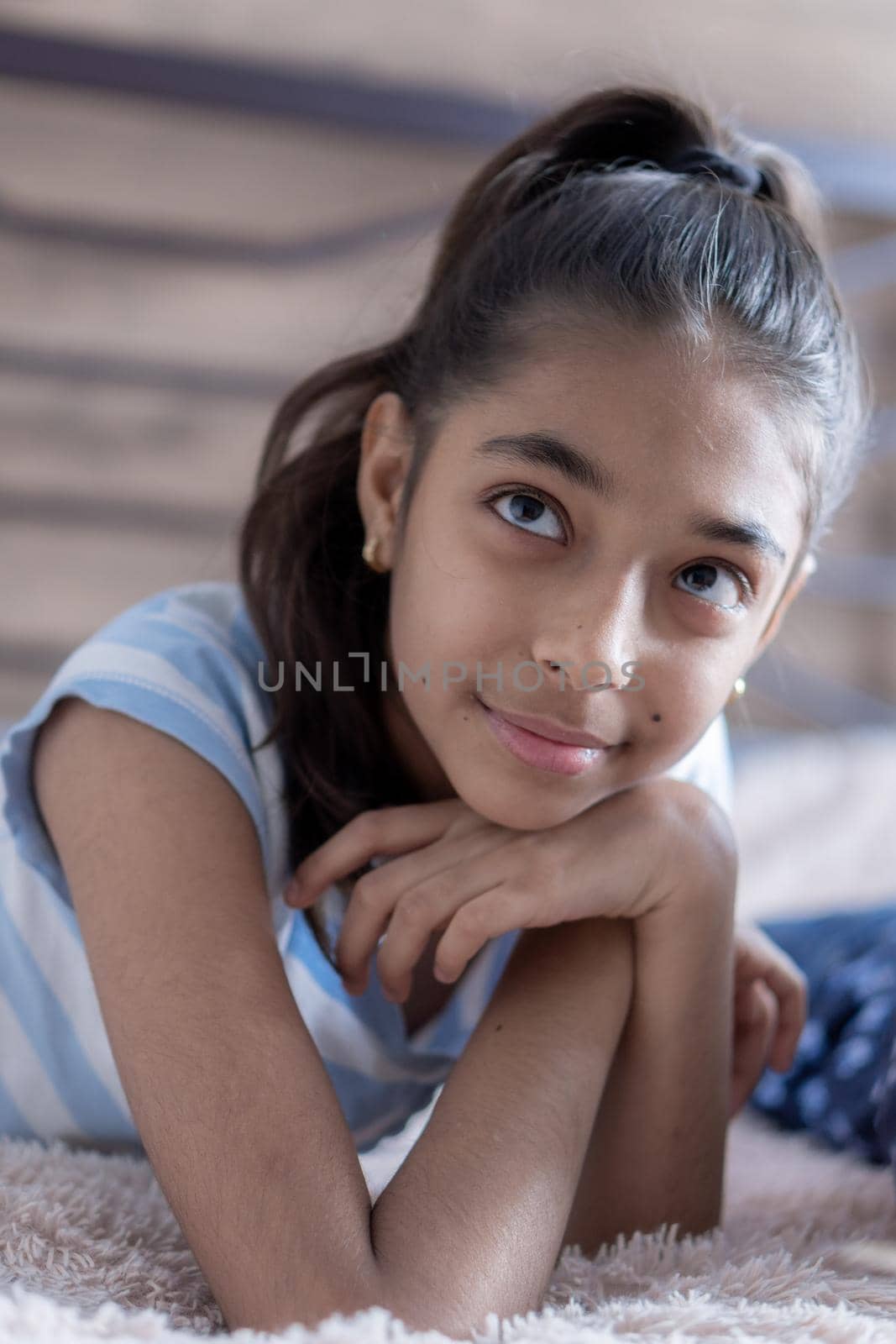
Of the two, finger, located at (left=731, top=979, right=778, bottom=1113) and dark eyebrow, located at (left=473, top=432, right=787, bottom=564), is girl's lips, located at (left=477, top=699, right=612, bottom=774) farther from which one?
finger, located at (left=731, top=979, right=778, bottom=1113)

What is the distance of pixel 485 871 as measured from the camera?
84 cm

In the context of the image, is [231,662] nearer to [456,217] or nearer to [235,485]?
[456,217]

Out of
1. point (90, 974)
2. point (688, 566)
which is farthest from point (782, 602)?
point (90, 974)

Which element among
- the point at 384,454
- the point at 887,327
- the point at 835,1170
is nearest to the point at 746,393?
the point at 384,454

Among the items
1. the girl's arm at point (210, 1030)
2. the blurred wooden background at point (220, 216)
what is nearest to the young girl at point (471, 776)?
the girl's arm at point (210, 1030)

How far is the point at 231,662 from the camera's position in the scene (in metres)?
0.95

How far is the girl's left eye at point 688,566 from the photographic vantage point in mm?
799

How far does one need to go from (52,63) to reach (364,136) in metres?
0.57

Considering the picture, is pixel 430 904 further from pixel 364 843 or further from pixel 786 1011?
pixel 786 1011

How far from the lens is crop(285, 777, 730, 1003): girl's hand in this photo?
2.71 feet

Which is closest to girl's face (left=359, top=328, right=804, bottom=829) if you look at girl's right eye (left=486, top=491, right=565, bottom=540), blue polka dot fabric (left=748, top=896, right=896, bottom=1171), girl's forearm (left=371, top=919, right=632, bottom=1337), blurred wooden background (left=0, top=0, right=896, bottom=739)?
girl's right eye (left=486, top=491, right=565, bottom=540)

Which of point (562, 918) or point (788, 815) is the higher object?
point (562, 918)

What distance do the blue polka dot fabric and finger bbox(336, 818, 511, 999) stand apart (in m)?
0.42

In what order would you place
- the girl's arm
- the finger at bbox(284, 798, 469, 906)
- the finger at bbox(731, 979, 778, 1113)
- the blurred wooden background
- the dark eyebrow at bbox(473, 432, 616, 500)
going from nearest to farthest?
the girl's arm, the dark eyebrow at bbox(473, 432, 616, 500), the finger at bbox(284, 798, 469, 906), the finger at bbox(731, 979, 778, 1113), the blurred wooden background
